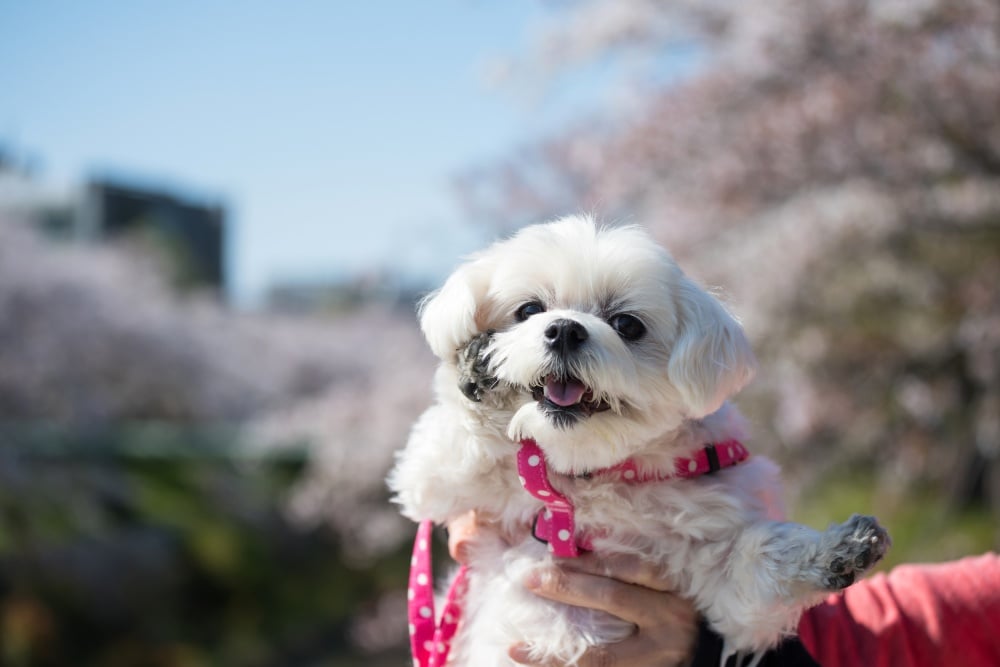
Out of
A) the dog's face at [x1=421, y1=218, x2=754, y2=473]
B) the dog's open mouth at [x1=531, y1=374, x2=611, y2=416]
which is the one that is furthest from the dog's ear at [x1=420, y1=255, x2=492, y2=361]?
the dog's open mouth at [x1=531, y1=374, x2=611, y2=416]

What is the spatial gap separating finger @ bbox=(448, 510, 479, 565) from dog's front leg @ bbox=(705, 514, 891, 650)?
21.0 inches

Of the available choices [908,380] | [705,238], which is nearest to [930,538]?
[908,380]

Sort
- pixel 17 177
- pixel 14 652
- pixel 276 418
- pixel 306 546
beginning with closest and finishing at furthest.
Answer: pixel 14 652, pixel 306 546, pixel 276 418, pixel 17 177

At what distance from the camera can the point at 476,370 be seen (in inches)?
71.1

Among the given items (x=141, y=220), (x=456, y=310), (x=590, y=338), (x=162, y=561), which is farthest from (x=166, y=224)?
(x=590, y=338)

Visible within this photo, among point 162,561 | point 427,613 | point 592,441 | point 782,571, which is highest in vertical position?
point 162,561

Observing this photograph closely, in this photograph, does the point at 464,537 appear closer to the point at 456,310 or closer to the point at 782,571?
the point at 456,310

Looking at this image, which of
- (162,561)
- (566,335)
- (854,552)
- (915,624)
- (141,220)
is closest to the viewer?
(854,552)

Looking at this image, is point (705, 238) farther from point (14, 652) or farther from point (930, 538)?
point (14, 652)

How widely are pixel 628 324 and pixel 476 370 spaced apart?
0.33 m

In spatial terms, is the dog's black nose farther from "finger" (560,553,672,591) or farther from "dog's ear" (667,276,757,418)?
"finger" (560,553,672,591)

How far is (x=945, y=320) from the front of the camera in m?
6.89

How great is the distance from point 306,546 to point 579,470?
12.3 m

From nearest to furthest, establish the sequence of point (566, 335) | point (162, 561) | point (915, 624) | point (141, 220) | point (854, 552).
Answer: point (854, 552)
point (566, 335)
point (915, 624)
point (162, 561)
point (141, 220)
